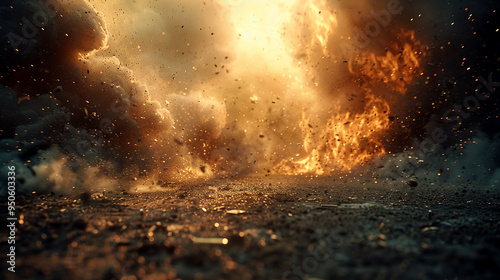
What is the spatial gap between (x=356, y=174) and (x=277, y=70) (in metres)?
6.53

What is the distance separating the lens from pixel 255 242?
2.62 metres

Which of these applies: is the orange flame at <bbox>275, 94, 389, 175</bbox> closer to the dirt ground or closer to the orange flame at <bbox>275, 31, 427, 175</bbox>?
the orange flame at <bbox>275, 31, 427, 175</bbox>

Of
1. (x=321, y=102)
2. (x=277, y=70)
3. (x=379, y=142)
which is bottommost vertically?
(x=379, y=142)

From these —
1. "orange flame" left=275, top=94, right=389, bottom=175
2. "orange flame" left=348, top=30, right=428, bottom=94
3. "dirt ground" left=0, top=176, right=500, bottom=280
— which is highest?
"orange flame" left=348, top=30, right=428, bottom=94

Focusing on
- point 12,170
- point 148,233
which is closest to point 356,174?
point 148,233

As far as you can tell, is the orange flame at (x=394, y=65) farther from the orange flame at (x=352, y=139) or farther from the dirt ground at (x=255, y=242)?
the dirt ground at (x=255, y=242)

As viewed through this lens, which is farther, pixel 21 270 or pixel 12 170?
pixel 12 170

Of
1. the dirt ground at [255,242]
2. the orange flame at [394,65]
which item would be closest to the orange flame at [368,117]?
the orange flame at [394,65]

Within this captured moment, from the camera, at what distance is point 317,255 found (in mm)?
2275

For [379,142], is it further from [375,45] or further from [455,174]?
[375,45]

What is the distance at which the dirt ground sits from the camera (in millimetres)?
1998

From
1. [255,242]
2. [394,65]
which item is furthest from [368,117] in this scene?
[255,242]

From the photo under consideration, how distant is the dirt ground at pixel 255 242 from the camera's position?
1998 mm

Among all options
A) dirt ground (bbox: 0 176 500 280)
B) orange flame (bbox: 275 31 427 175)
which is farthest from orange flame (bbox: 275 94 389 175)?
dirt ground (bbox: 0 176 500 280)
